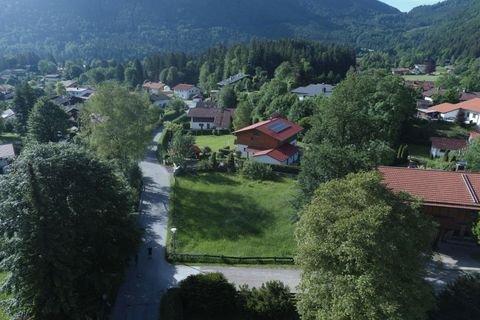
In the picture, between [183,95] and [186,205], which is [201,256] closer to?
[186,205]

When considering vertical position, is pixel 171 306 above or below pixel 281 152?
above

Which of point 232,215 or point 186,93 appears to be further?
point 186,93

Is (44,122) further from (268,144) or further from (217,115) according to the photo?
(268,144)

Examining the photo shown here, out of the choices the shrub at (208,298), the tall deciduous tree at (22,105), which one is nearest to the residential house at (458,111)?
the shrub at (208,298)

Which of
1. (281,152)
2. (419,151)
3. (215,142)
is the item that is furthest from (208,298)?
(419,151)

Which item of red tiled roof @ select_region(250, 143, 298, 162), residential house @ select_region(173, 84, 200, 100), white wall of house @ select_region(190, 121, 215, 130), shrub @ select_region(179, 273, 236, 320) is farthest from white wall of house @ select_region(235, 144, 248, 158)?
residential house @ select_region(173, 84, 200, 100)

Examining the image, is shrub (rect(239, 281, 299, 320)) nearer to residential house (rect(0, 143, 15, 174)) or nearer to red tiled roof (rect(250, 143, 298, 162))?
red tiled roof (rect(250, 143, 298, 162))

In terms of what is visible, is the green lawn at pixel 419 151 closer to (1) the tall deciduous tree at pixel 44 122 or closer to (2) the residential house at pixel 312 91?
(2) the residential house at pixel 312 91
